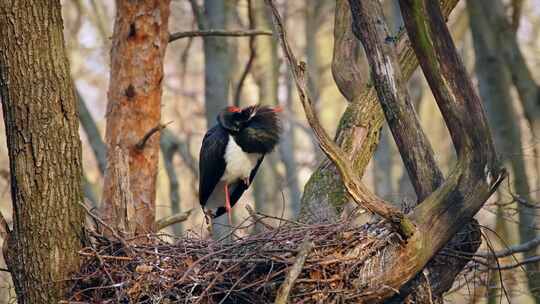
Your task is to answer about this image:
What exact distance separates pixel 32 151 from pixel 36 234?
1.39 ft

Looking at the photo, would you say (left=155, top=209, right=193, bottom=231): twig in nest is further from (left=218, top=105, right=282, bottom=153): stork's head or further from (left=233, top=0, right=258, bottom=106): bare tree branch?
(left=233, top=0, right=258, bottom=106): bare tree branch

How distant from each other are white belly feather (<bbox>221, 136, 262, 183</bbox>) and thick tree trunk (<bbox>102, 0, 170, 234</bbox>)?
0.93m

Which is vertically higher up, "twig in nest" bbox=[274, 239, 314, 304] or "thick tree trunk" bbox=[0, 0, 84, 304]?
"thick tree trunk" bbox=[0, 0, 84, 304]

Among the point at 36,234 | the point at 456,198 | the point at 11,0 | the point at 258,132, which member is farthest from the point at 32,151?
the point at 258,132

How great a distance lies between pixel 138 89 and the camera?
6754mm

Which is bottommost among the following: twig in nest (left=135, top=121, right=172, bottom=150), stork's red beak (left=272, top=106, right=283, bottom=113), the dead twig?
the dead twig

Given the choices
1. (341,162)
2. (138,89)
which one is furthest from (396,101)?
(138,89)

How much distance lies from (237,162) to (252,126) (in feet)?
1.22

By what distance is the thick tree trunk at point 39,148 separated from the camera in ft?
14.6

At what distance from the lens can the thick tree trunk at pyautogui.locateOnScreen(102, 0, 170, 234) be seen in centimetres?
673

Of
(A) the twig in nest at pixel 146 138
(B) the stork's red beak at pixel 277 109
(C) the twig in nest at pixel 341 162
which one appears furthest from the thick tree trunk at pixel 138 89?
(C) the twig in nest at pixel 341 162

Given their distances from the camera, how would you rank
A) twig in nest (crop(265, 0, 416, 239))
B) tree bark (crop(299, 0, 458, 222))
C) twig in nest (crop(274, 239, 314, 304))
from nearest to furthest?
twig in nest (crop(274, 239, 314, 304)) → twig in nest (crop(265, 0, 416, 239)) → tree bark (crop(299, 0, 458, 222))

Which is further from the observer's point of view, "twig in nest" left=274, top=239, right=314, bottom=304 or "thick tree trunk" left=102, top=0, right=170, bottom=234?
"thick tree trunk" left=102, top=0, right=170, bottom=234

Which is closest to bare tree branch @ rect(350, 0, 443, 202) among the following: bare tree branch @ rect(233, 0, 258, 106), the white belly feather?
the white belly feather
